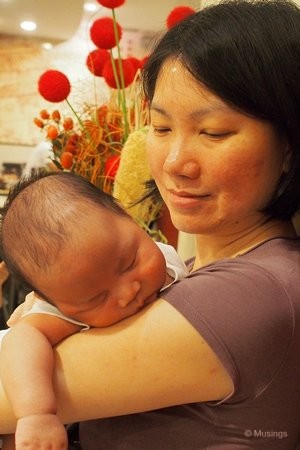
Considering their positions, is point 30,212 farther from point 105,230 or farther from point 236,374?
point 236,374

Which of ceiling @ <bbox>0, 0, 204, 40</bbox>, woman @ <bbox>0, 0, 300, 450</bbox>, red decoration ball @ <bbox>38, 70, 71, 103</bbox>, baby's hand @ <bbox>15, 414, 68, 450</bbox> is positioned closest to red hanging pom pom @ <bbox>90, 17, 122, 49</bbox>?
red decoration ball @ <bbox>38, 70, 71, 103</bbox>

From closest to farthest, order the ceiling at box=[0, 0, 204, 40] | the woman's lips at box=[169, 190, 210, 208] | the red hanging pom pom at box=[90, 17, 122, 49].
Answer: the woman's lips at box=[169, 190, 210, 208] → the red hanging pom pom at box=[90, 17, 122, 49] → the ceiling at box=[0, 0, 204, 40]

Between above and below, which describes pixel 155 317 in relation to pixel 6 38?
below

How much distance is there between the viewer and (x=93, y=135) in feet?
6.23

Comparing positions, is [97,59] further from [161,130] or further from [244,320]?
[244,320]

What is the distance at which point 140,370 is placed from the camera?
82cm

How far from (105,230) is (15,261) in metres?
0.16

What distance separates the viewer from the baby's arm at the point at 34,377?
0.74 m

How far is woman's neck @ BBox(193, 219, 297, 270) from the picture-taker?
3.38 ft

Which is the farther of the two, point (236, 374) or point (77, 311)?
point (77, 311)

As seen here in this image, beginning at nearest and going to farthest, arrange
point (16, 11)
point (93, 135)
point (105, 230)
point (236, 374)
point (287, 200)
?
1. point (236, 374)
2. point (105, 230)
3. point (287, 200)
4. point (93, 135)
5. point (16, 11)

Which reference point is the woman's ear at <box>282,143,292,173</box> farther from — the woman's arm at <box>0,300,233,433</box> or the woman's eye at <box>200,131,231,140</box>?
the woman's arm at <box>0,300,233,433</box>

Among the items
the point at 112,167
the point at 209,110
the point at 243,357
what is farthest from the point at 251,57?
the point at 112,167

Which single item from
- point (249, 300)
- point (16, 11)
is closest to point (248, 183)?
point (249, 300)
